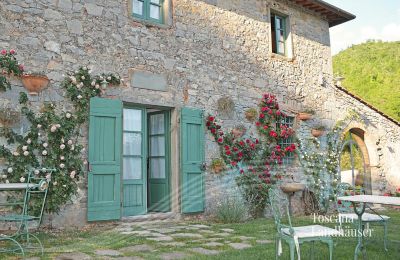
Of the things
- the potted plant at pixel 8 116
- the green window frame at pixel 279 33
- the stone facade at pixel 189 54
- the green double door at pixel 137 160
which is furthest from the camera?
the green window frame at pixel 279 33

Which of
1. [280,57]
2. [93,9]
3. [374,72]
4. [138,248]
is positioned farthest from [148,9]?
[374,72]

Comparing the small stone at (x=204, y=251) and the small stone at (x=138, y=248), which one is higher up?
the small stone at (x=138, y=248)

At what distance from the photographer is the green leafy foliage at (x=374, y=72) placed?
15039 millimetres

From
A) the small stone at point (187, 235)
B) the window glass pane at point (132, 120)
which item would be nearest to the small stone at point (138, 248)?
the small stone at point (187, 235)

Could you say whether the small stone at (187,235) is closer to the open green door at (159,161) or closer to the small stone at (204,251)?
the small stone at (204,251)

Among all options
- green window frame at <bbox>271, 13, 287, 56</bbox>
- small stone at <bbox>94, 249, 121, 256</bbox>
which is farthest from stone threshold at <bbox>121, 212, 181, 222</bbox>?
green window frame at <bbox>271, 13, 287, 56</bbox>

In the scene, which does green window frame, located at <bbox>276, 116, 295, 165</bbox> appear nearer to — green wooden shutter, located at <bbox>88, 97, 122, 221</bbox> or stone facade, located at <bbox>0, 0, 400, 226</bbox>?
stone facade, located at <bbox>0, 0, 400, 226</bbox>

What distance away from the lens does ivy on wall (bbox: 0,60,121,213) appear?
5.20 m

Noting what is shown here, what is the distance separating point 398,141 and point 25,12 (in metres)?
9.68

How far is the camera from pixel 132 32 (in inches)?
255

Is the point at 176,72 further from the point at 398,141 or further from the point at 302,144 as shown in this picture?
the point at 398,141

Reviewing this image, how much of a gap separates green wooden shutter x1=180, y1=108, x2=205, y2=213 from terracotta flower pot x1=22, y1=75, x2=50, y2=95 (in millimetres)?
2321

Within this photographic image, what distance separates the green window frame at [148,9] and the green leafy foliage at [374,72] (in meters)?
7.98

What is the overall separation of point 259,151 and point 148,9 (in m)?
3.43
